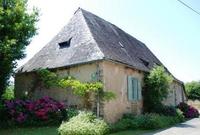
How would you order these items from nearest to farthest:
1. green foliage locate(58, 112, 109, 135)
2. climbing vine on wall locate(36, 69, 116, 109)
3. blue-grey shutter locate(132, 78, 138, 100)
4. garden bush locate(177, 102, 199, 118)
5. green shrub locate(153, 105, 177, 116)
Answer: green foliage locate(58, 112, 109, 135)
climbing vine on wall locate(36, 69, 116, 109)
blue-grey shutter locate(132, 78, 138, 100)
green shrub locate(153, 105, 177, 116)
garden bush locate(177, 102, 199, 118)

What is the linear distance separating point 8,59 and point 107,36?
6.82 meters

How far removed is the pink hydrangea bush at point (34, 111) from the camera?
14156 mm

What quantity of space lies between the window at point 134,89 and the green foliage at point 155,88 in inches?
32.6

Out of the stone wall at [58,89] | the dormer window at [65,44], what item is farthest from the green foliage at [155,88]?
the dormer window at [65,44]

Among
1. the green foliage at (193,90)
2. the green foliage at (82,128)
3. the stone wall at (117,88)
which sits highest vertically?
the green foliage at (193,90)

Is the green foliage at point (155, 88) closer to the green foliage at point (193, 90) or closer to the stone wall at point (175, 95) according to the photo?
the stone wall at point (175, 95)

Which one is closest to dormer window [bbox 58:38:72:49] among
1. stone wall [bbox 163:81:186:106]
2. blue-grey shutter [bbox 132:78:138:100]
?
blue-grey shutter [bbox 132:78:138:100]

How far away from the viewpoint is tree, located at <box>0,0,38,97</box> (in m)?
14.9

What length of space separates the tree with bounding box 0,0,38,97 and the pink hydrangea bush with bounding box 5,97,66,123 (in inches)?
78.3

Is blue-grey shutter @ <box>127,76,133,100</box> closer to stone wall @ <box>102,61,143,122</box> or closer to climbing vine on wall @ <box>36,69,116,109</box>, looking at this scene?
stone wall @ <box>102,61,143,122</box>

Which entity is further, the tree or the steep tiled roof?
the steep tiled roof

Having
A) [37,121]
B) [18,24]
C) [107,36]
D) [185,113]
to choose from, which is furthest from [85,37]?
[185,113]

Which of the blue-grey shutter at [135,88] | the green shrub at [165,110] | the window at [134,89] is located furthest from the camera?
the green shrub at [165,110]

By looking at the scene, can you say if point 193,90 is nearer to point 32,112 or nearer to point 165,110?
point 165,110
